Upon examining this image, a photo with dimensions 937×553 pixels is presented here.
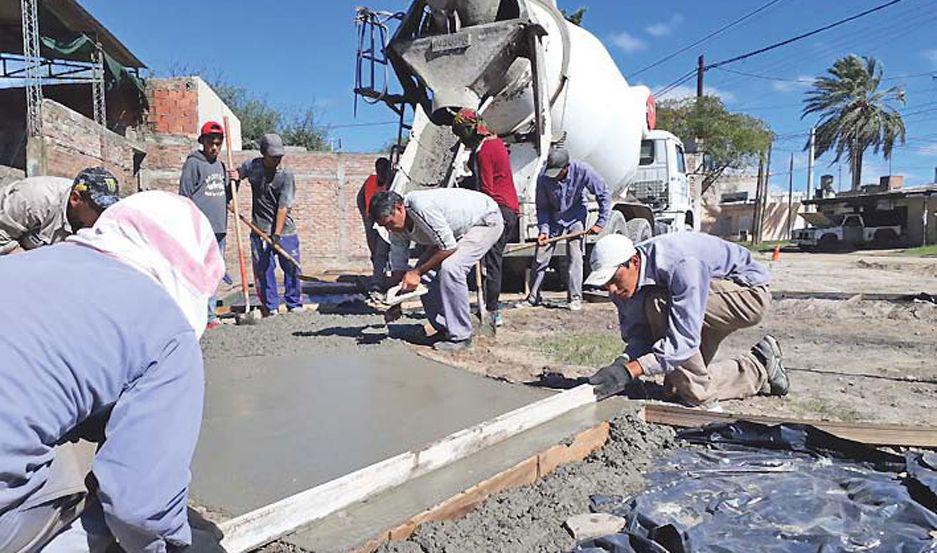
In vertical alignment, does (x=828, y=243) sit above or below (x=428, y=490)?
above

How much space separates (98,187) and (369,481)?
1.52 metres

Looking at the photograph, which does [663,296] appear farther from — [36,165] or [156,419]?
[36,165]

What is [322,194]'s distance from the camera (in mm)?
14539

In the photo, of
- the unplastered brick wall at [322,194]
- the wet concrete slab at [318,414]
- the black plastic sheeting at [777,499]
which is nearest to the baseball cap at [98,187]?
the wet concrete slab at [318,414]

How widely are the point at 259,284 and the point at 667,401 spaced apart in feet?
12.0

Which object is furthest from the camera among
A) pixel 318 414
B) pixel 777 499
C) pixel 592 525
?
pixel 318 414

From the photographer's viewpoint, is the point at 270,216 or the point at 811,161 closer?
the point at 270,216

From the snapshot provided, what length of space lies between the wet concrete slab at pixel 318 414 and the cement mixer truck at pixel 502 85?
2824 millimetres

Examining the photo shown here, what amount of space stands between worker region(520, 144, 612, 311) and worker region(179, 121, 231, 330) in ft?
9.66

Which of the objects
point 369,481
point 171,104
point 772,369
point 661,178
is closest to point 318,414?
point 369,481

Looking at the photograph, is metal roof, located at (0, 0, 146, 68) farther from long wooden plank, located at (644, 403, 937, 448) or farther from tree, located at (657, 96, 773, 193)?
tree, located at (657, 96, 773, 193)

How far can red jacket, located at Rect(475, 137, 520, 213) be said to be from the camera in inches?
197

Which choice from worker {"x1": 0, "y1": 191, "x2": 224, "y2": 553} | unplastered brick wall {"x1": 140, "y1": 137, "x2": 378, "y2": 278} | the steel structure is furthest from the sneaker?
unplastered brick wall {"x1": 140, "y1": 137, "x2": 378, "y2": 278}

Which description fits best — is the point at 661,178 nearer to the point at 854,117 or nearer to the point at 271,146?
the point at 271,146
